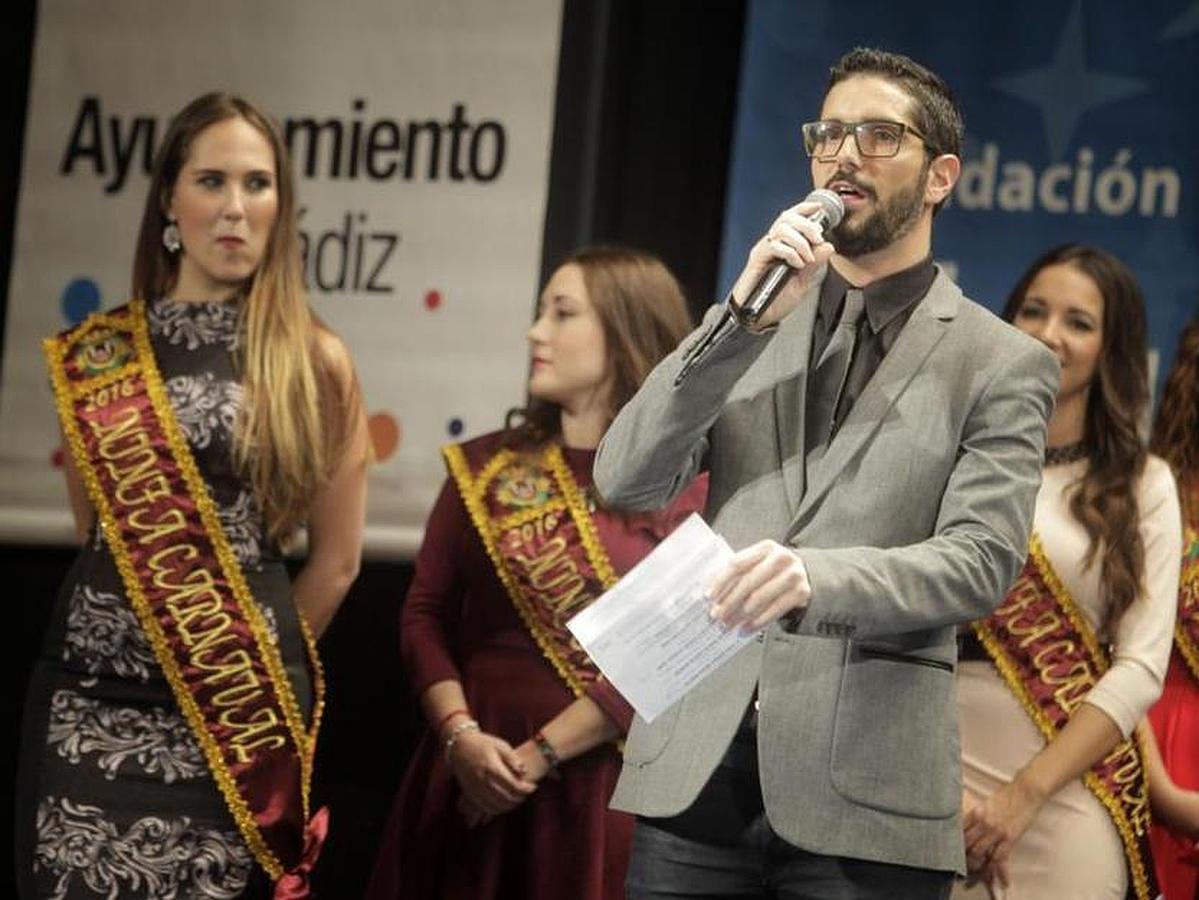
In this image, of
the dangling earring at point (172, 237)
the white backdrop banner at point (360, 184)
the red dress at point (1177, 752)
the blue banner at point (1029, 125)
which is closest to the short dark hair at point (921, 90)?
the dangling earring at point (172, 237)

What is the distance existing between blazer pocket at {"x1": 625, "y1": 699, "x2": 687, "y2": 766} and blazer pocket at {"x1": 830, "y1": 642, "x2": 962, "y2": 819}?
187 millimetres

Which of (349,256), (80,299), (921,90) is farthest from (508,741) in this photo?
(80,299)

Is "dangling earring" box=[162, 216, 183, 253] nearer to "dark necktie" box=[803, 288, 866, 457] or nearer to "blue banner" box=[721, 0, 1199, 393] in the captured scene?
"blue banner" box=[721, 0, 1199, 393]

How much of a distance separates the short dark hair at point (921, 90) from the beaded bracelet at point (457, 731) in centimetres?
140

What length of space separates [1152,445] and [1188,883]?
772mm

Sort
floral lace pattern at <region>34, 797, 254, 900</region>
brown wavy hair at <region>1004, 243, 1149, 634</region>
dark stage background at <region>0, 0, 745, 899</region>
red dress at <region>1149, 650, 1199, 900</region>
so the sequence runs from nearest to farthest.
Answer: floral lace pattern at <region>34, 797, 254, 900</region>
brown wavy hair at <region>1004, 243, 1149, 634</region>
red dress at <region>1149, 650, 1199, 900</region>
dark stage background at <region>0, 0, 745, 899</region>

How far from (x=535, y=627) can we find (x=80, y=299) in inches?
65.2

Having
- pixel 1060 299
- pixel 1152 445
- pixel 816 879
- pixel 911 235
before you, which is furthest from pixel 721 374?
pixel 1152 445

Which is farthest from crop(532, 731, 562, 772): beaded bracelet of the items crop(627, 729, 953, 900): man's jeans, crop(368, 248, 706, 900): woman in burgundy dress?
crop(627, 729, 953, 900): man's jeans

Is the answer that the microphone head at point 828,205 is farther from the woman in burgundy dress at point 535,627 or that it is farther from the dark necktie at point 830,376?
the woman in burgundy dress at point 535,627

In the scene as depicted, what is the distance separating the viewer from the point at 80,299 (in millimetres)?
4555

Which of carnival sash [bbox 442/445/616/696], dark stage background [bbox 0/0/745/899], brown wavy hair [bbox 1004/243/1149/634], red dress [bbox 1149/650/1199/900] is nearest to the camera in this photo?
brown wavy hair [bbox 1004/243/1149/634]

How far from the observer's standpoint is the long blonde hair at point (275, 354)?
3.13 meters

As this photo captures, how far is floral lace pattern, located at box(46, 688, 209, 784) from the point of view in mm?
3051
